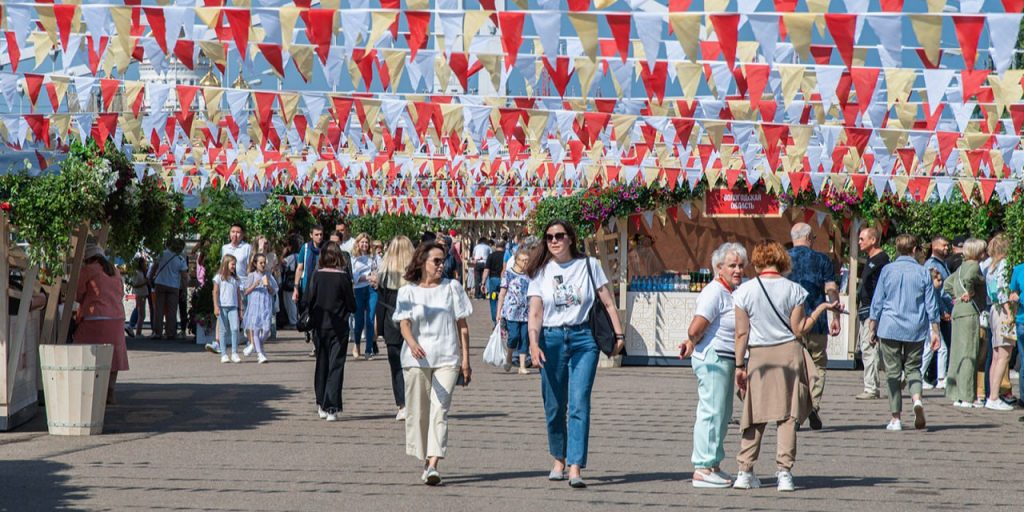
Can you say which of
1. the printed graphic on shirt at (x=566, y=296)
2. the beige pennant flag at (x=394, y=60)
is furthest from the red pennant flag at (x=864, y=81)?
the beige pennant flag at (x=394, y=60)

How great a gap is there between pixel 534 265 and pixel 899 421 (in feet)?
14.4

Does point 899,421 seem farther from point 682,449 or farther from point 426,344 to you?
point 426,344

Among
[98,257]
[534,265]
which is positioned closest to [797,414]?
[534,265]

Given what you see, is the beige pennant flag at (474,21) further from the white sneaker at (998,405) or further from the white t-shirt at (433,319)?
the white sneaker at (998,405)

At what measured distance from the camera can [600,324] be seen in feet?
30.3

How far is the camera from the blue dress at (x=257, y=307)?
19.4 metres

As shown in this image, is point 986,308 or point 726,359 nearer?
point 726,359

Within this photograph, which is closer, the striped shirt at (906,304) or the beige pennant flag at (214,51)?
the beige pennant flag at (214,51)

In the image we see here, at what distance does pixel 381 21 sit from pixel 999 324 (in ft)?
26.9

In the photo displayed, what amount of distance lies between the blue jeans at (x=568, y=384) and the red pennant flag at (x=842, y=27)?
7.77ft

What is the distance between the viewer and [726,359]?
30.5 feet

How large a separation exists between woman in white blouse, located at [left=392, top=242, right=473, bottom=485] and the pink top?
4560mm

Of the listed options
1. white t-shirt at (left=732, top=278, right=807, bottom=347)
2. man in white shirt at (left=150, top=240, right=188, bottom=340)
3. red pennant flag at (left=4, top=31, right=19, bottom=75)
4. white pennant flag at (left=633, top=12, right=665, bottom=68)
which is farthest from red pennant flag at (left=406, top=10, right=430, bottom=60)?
man in white shirt at (left=150, top=240, right=188, bottom=340)

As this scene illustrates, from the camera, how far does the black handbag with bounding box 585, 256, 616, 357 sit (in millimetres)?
9195
